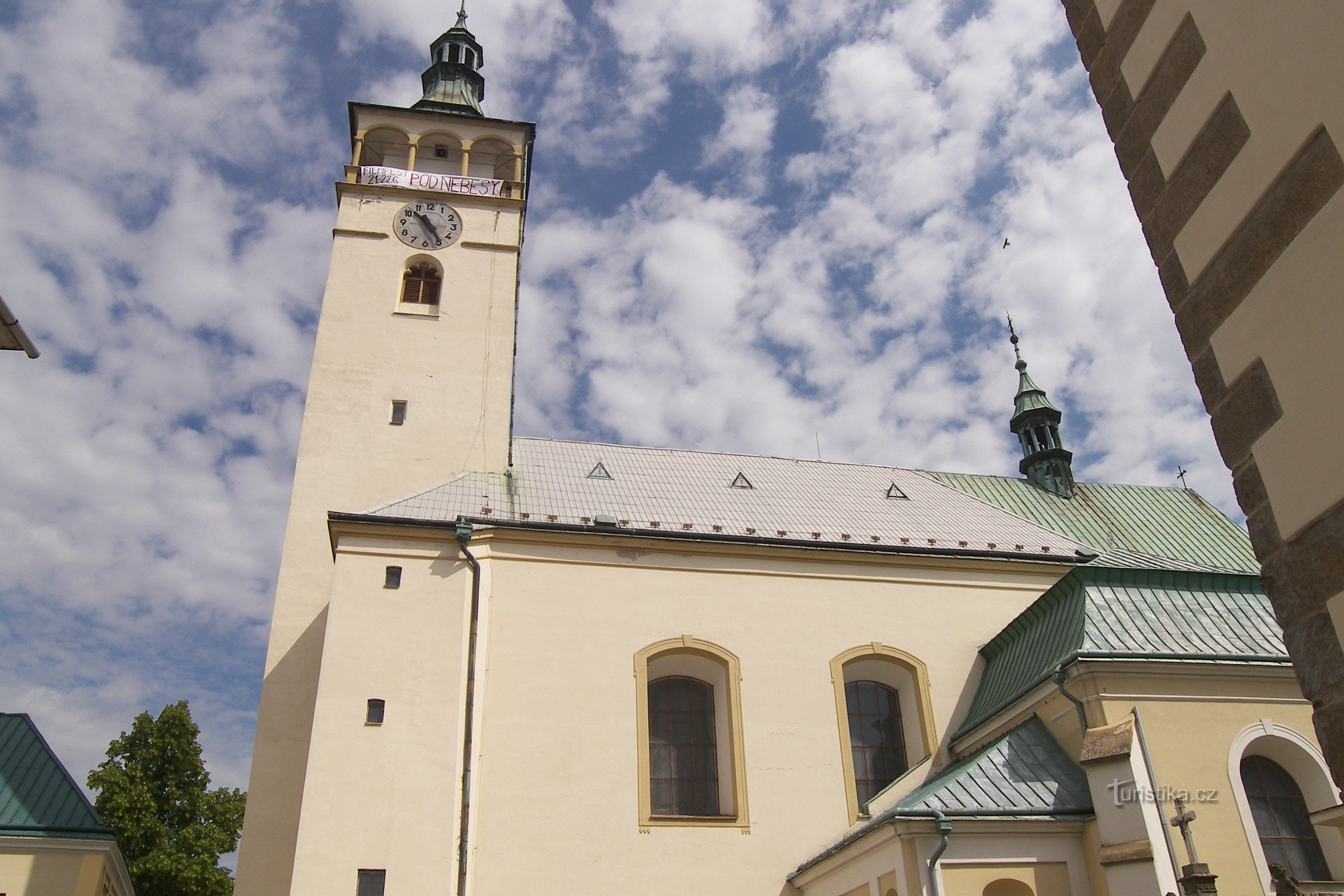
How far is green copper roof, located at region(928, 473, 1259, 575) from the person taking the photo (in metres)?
21.6

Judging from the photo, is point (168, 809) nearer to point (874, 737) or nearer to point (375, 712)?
point (375, 712)

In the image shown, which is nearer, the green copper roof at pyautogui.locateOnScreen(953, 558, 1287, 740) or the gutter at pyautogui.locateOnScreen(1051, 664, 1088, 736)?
the gutter at pyautogui.locateOnScreen(1051, 664, 1088, 736)

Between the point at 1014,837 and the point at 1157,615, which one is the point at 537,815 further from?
the point at 1157,615

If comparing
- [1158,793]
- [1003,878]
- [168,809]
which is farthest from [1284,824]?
[168,809]

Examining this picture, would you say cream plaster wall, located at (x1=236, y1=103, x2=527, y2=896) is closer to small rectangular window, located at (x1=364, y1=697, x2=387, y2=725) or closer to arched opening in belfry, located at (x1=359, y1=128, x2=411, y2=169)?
arched opening in belfry, located at (x1=359, y1=128, x2=411, y2=169)

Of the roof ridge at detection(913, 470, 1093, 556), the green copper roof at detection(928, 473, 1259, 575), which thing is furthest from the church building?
the green copper roof at detection(928, 473, 1259, 575)

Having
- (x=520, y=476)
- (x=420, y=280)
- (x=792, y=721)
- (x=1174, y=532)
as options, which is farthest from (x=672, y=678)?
(x=1174, y=532)

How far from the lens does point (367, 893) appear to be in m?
12.6

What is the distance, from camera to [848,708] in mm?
16094

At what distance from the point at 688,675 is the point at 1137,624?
6.75 m

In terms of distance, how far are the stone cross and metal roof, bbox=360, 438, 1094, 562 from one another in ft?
23.6

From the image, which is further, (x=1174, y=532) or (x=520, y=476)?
(x=1174, y=532)

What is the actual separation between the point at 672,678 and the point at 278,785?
6.09 metres

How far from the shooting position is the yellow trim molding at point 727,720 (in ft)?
46.1
